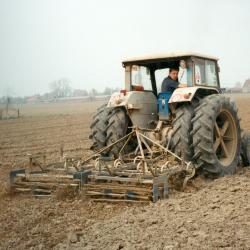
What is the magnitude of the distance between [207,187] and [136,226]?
2.01 m

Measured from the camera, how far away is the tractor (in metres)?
6.84

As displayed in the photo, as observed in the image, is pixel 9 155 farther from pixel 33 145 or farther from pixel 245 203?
pixel 245 203

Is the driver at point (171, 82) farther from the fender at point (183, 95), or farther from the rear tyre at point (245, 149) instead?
the rear tyre at point (245, 149)

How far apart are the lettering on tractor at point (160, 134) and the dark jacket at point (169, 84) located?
17 millimetres

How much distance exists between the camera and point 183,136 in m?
6.82

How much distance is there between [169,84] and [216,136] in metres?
1.19

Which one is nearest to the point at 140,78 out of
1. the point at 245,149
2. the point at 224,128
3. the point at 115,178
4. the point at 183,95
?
the point at 183,95

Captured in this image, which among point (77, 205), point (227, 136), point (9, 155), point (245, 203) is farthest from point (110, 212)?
point (9, 155)

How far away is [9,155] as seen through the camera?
39.4 ft

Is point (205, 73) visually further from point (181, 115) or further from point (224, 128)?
point (181, 115)

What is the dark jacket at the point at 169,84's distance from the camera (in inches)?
305

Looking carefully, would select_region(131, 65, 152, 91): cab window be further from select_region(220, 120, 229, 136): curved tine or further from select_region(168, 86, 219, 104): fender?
select_region(220, 120, 229, 136): curved tine

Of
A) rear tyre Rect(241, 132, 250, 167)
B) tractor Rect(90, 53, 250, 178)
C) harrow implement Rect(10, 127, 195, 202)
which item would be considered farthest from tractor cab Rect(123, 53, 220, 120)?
rear tyre Rect(241, 132, 250, 167)

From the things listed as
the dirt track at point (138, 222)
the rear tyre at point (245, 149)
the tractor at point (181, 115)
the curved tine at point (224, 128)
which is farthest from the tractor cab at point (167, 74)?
the dirt track at point (138, 222)
